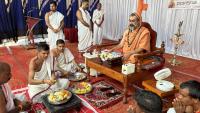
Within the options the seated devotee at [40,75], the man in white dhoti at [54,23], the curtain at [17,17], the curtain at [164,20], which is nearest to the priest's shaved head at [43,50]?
the seated devotee at [40,75]

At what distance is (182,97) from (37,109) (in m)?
2.09

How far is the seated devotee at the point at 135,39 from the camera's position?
3.98 metres

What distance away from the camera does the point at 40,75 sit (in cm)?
352

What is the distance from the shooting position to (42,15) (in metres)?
7.67

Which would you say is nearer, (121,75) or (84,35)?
(121,75)

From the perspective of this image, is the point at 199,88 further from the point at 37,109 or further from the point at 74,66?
the point at 74,66

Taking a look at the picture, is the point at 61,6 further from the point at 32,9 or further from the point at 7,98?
the point at 7,98

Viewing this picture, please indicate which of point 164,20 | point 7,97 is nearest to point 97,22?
point 164,20

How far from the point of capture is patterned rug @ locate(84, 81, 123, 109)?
342 cm

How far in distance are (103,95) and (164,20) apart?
4.03 metres

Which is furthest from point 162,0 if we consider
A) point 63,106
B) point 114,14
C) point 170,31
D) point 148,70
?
point 63,106

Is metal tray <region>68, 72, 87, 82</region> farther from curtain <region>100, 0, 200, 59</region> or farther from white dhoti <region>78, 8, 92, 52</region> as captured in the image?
curtain <region>100, 0, 200, 59</region>

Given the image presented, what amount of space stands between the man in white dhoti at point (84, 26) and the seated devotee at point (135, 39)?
2.32 metres

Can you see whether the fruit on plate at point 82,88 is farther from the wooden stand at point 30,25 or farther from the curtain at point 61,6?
the curtain at point 61,6
